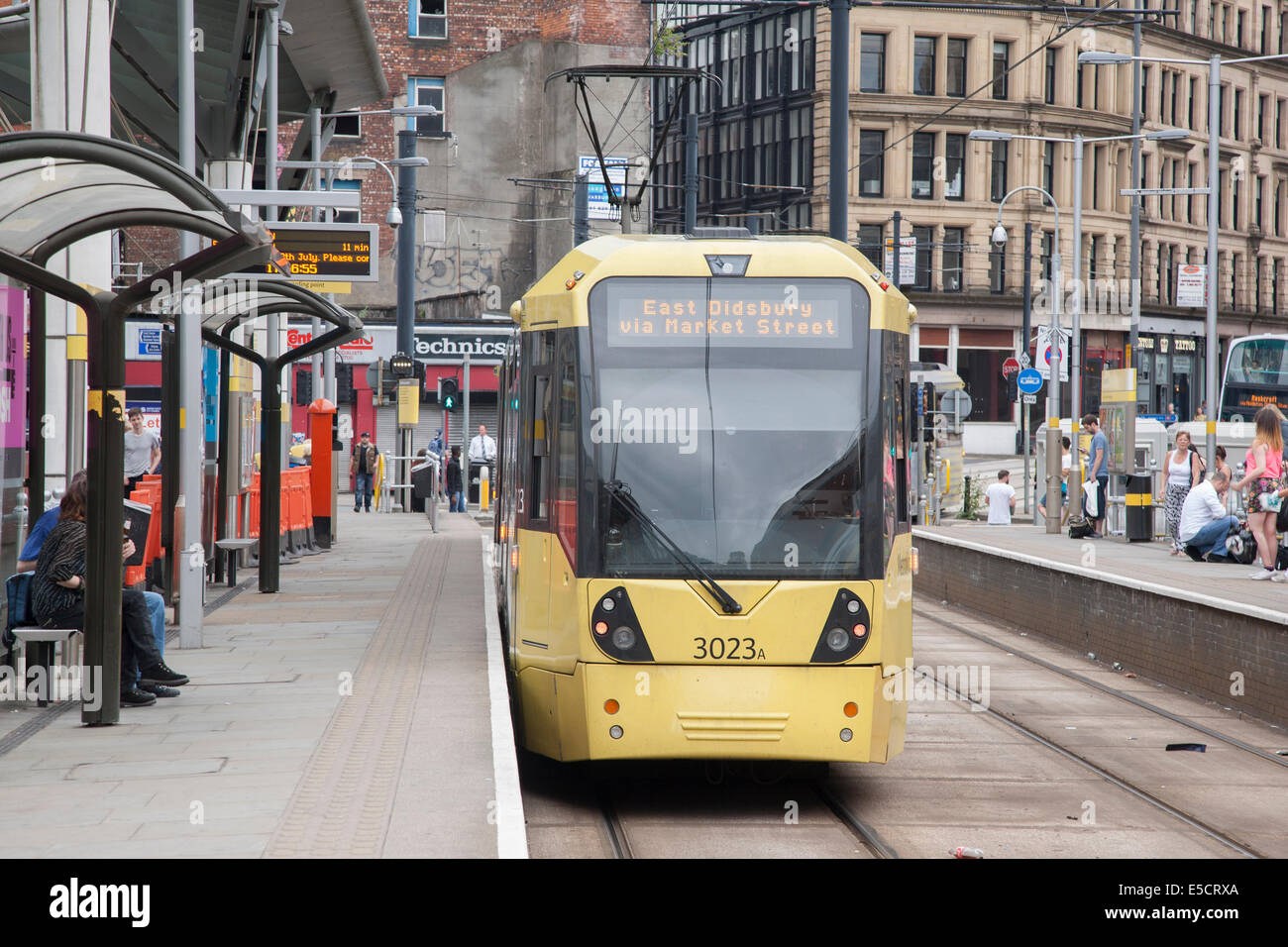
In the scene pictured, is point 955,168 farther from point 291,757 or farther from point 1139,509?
point 291,757

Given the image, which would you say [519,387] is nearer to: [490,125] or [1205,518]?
[1205,518]

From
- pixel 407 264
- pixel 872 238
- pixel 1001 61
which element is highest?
pixel 1001 61

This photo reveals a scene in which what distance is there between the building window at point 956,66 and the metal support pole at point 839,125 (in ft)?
157

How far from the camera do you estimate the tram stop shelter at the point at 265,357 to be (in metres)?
15.0

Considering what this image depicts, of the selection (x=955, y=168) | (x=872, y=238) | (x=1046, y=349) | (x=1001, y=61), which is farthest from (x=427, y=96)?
(x=1046, y=349)

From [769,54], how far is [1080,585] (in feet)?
171

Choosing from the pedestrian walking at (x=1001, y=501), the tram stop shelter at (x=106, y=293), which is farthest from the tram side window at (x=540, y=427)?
the pedestrian walking at (x=1001, y=501)

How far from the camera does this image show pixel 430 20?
53.2 meters

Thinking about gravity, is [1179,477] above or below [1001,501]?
above

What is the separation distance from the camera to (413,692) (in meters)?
10.4

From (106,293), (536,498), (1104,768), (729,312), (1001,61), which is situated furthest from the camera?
(1001,61)

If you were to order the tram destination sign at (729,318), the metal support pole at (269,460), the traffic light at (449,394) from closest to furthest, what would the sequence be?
the tram destination sign at (729,318)
the metal support pole at (269,460)
the traffic light at (449,394)

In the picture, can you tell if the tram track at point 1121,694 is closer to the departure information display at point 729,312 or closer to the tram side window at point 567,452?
the departure information display at point 729,312

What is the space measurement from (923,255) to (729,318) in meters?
54.7
